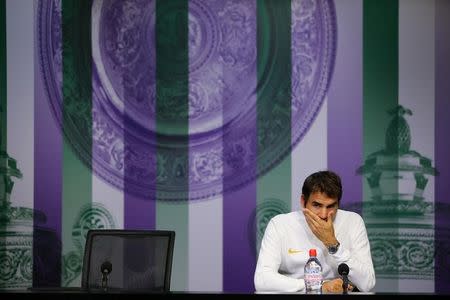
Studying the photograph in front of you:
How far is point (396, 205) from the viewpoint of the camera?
4887 millimetres

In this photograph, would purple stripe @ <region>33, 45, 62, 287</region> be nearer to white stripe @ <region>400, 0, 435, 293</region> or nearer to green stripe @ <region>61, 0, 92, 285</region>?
green stripe @ <region>61, 0, 92, 285</region>

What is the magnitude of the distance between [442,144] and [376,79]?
580 millimetres

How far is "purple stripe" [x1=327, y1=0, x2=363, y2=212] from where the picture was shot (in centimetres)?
489

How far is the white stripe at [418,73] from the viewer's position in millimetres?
4906

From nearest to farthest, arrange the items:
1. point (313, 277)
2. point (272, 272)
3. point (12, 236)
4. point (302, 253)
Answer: point (313, 277) → point (272, 272) → point (302, 253) → point (12, 236)

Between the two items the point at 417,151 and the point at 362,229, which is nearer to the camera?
the point at 362,229

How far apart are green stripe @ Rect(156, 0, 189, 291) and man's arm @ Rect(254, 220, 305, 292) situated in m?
1.13

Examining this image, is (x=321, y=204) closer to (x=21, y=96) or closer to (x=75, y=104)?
(x=75, y=104)

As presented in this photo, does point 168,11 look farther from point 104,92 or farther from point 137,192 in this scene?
point 137,192

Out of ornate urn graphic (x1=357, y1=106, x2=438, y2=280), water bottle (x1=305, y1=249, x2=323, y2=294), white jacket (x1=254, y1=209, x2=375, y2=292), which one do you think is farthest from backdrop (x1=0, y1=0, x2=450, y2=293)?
water bottle (x1=305, y1=249, x2=323, y2=294)

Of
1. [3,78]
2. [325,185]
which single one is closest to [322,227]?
[325,185]

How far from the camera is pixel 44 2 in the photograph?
489cm

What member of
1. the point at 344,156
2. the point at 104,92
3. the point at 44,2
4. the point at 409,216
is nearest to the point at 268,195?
the point at 344,156

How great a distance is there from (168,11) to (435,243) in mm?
2200
